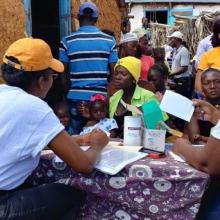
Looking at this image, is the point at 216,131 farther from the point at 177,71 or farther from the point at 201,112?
the point at 177,71

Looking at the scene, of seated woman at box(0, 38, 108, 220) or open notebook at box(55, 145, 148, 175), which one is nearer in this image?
seated woman at box(0, 38, 108, 220)

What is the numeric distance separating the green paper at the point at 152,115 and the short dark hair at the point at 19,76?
2.34 feet

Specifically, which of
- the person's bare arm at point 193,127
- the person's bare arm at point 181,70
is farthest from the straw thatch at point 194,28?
the person's bare arm at point 193,127

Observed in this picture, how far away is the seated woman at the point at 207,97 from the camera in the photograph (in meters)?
3.67

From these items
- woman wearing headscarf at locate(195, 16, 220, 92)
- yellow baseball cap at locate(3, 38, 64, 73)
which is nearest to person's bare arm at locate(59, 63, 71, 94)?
woman wearing headscarf at locate(195, 16, 220, 92)

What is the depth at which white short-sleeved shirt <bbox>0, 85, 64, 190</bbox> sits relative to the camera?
2.51 metres

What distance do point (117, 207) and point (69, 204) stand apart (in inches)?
11.2

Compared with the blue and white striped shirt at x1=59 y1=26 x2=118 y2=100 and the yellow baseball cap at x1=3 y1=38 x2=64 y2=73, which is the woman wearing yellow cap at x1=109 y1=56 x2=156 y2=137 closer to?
the blue and white striped shirt at x1=59 y1=26 x2=118 y2=100

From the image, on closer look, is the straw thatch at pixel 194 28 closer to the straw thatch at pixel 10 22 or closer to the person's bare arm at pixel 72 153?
the straw thatch at pixel 10 22

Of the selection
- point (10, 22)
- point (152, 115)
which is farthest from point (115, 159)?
point (10, 22)

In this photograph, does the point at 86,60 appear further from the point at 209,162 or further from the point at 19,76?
the point at 209,162

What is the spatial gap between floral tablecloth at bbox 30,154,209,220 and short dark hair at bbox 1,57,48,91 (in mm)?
591

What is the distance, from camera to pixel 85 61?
15.6ft

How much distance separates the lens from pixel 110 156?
2.84 m
